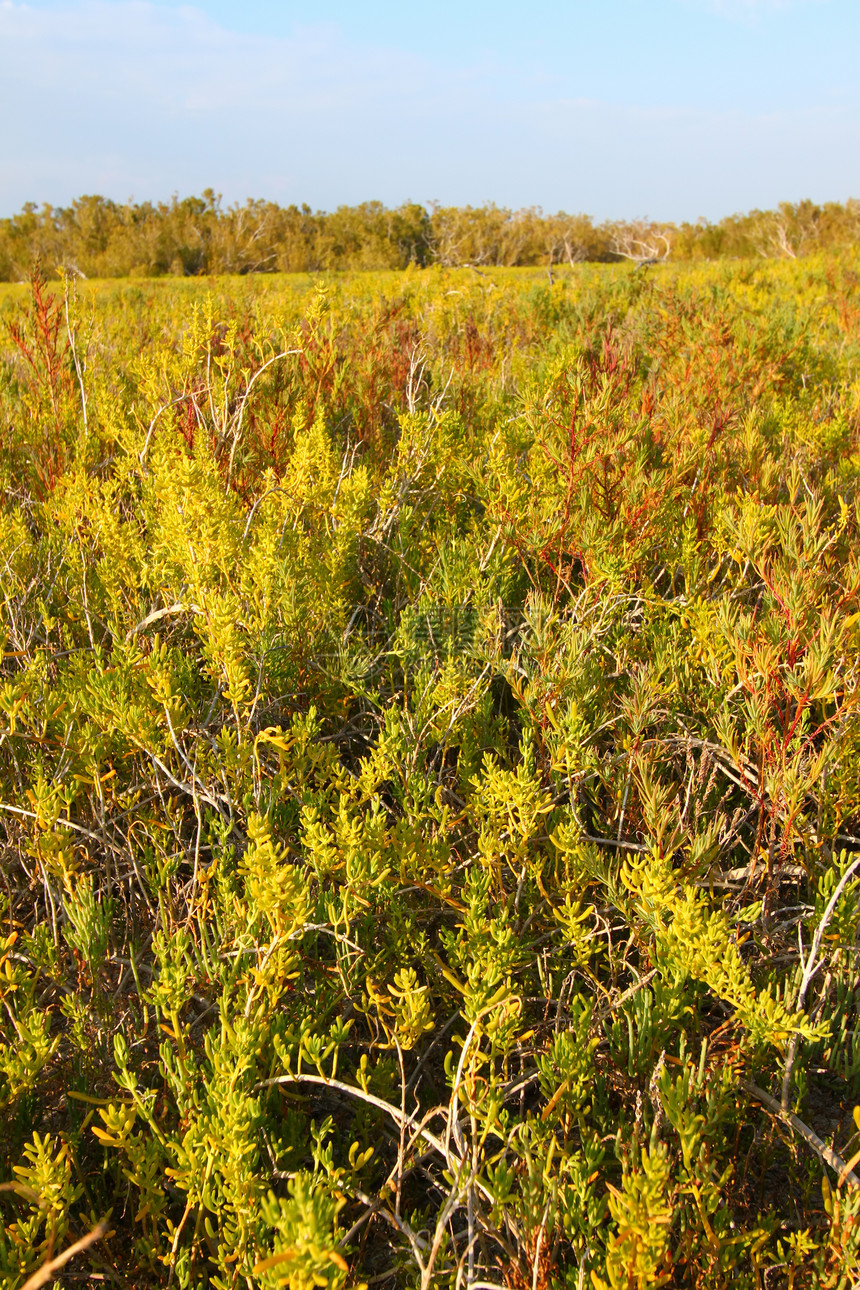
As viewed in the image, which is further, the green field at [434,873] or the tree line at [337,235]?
the tree line at [337,235]

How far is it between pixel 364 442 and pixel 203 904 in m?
2.41

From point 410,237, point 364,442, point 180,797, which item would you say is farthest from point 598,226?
point 180,797

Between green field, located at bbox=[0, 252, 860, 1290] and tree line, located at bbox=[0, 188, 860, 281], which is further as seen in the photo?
tree line, located at bbox=[0, 188, 860, 281]

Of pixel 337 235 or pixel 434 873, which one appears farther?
pixel 337 235

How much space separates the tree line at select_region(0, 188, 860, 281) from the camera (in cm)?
1748

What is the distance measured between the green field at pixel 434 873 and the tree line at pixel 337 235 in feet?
50.6

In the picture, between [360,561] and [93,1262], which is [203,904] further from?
[360,561]

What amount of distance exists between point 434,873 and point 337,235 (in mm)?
22420

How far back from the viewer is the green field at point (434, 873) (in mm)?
1104

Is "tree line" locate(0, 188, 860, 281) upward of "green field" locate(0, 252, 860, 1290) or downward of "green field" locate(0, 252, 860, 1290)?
upward

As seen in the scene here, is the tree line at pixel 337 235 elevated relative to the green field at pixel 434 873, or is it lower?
elevated

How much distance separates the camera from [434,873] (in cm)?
165

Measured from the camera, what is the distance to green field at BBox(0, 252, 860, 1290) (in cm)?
110

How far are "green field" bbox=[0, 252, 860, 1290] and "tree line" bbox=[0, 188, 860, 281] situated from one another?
50.6 feet
